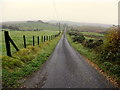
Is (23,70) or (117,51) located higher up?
(117,51)

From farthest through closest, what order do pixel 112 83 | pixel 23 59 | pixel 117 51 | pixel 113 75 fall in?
pixel 117 51 < pixel 23 59 < pixel 113 75 < pixel 112 83


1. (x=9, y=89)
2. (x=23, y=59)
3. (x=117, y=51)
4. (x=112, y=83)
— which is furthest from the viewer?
(x=117, y=51)

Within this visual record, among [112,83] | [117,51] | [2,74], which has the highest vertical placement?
[117,51]

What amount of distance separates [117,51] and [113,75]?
10.4ft

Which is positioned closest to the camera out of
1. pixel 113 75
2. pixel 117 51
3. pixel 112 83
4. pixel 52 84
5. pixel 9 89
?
pixel 9 89

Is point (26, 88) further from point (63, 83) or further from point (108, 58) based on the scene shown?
point (108, 58)

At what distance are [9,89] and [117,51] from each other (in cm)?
789

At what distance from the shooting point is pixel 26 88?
4.73 meters

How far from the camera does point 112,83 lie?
5512 mm

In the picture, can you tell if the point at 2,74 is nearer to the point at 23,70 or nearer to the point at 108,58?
the point at 23,70

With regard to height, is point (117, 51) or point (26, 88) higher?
point (117, 51)

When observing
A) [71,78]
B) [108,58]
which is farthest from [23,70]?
[108,58]

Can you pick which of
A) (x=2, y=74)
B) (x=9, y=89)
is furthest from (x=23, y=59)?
(x=9, y=89)

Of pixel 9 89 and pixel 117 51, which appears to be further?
pixel 117 51
